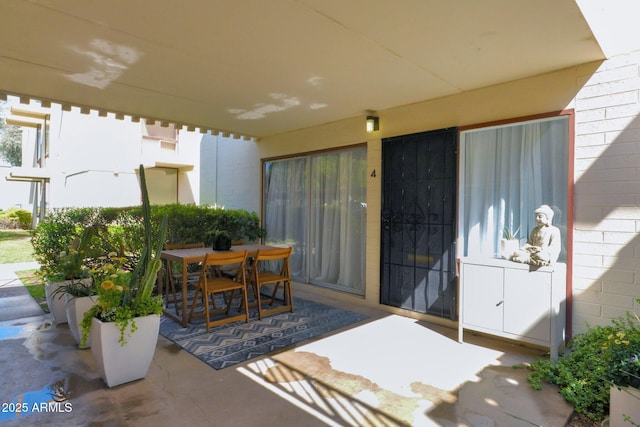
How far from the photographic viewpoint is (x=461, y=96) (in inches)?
167

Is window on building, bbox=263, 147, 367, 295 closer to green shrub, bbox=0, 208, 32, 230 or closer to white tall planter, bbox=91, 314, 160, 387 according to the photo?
white tall planter, bbox=91, 314, 160, 387

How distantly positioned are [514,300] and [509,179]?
1.31 metres

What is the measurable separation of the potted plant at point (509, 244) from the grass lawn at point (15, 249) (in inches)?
384

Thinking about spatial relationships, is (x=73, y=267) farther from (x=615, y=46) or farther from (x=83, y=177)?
(x=83, y=177)

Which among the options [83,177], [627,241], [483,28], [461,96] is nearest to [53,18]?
[483,28]

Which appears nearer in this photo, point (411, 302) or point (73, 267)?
point (73, 267)

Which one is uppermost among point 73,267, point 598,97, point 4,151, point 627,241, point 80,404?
point 4,151

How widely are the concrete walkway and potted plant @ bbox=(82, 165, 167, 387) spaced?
242 cm

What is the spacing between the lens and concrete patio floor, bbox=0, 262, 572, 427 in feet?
7.82

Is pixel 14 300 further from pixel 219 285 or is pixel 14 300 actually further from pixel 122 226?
pixel 219 285

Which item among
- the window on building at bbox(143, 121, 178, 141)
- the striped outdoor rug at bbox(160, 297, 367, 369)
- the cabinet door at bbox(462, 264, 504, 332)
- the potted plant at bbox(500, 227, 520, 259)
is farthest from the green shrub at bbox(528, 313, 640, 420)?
the window on building at bbox(143, 121, 178, 141)

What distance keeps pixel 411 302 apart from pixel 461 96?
256 centimetres

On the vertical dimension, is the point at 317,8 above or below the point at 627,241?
above

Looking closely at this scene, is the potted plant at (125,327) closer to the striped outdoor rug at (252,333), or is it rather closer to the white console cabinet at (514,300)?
the striped outdoor rug at (252,333)
